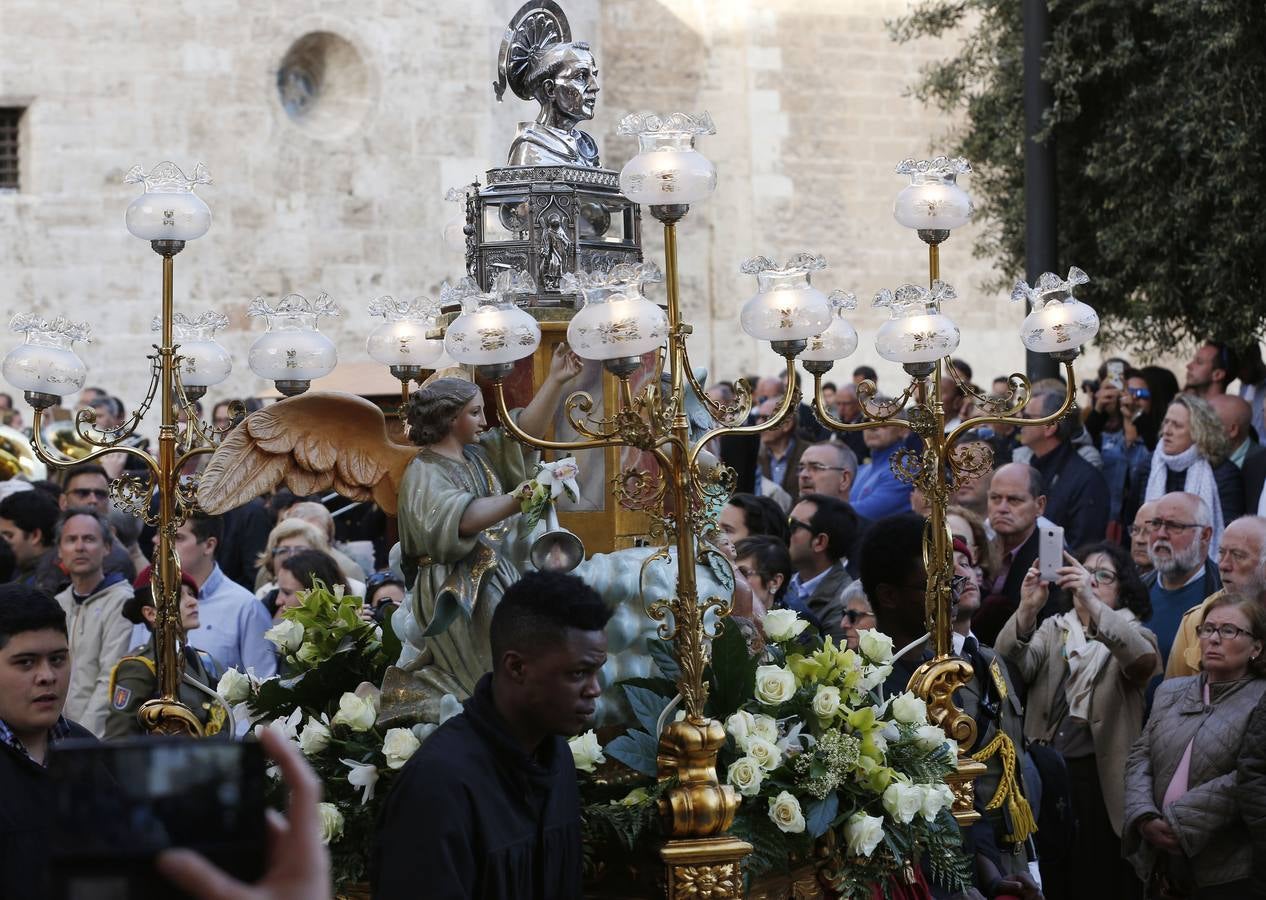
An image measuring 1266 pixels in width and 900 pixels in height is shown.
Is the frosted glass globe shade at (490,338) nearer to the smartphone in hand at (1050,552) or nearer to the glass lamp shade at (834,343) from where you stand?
the glass lamp shade at (834,343)

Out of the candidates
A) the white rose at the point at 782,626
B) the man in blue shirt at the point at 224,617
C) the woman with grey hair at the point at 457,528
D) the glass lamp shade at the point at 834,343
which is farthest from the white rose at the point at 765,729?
the man in blue shirt at the point at 224,617

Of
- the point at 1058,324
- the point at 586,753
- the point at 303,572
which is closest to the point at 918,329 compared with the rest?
the point at 1058,324

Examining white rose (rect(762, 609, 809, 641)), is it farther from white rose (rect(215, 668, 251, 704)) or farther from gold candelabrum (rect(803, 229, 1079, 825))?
white rose (rect(215, 668, 251, 704))

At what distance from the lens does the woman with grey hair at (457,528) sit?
18.9 ft

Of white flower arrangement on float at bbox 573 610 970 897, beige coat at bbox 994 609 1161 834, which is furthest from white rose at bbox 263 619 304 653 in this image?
beige coat at bbox 994 609 1161 834

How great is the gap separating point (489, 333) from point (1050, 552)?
324 cm

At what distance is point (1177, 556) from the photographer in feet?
27.8

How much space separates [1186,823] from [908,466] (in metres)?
1.56

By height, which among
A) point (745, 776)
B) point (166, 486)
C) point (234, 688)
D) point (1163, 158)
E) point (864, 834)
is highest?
point (1163, 158)

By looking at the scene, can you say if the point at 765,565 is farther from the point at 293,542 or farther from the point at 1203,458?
the point at 1203,458

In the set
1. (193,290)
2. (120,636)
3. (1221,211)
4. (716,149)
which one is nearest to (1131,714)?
(120,636)

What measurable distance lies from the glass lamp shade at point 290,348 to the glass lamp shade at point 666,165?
52.9 inches

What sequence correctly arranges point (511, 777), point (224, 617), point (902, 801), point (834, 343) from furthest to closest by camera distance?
point (224, 617) < point (834, 343) < point (902, 801) < point (511, 777)

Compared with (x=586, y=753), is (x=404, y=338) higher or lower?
higher
